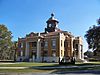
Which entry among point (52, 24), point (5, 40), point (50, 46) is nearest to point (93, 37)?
point (50, 46)

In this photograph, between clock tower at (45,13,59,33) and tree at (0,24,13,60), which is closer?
tree at (0,24,13,60)

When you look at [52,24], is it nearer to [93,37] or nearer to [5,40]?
[5,40]

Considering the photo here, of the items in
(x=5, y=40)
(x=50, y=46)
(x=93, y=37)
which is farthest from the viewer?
(x=5, y=40)

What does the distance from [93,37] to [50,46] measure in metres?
26.6

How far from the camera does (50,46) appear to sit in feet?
229

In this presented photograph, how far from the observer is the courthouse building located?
68.9m

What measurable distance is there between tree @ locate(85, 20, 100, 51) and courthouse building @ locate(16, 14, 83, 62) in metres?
20.5

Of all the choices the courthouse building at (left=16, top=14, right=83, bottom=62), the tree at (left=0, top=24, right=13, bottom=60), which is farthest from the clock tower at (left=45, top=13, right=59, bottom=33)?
the tree at (left=0, top=24, right=13, bottom=60)

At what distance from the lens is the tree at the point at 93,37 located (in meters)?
43.4

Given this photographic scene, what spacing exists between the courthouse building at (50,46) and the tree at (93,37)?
67.2ft

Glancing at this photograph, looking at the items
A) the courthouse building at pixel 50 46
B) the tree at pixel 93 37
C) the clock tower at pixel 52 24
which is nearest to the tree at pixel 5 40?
the courthouse building at pixel 50 46

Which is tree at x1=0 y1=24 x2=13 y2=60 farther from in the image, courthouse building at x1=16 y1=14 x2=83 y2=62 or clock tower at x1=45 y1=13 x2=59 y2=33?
clock tower at x1=45 y1=13 x2=59 y2=33

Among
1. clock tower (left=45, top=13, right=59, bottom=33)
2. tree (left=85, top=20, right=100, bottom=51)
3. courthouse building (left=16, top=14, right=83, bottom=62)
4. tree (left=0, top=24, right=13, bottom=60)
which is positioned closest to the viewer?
tree (left=85, top=20, right=100, bottom=51)

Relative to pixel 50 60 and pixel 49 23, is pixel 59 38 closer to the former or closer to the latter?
pixel 50 60
